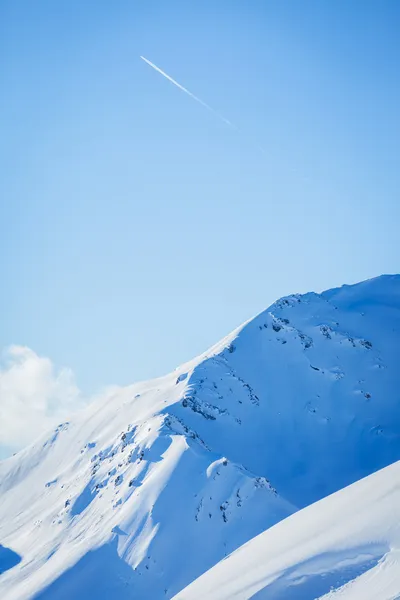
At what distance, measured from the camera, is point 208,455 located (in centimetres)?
4972

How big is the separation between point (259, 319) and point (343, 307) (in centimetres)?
1700

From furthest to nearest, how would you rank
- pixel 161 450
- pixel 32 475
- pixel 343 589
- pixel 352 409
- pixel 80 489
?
pixel 32 475, pixel 352 409, pixel 80 489, pixel 161 450, pixel 343 589

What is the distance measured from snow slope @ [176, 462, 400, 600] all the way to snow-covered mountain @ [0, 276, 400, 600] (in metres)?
28.1

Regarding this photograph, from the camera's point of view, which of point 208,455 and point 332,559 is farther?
point 208,455

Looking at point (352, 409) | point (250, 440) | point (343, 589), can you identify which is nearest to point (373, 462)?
point (352, 409)

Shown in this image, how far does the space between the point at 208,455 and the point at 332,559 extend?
39197 millimetres

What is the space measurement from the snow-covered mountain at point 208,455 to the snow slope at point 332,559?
28073mm

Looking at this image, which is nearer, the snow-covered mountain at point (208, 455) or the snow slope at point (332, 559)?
the snow slope at point (332, 559)

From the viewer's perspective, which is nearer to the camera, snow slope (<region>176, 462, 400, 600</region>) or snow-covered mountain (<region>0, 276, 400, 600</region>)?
snow slope (<region>176, 462, 400, 600</region>)

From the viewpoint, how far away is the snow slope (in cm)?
1084

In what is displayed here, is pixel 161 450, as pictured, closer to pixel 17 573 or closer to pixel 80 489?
pixel 80 489

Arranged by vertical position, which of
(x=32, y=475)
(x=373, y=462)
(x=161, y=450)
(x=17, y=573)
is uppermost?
(x=32, y=475)

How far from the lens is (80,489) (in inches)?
2180

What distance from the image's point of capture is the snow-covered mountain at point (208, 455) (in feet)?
136
